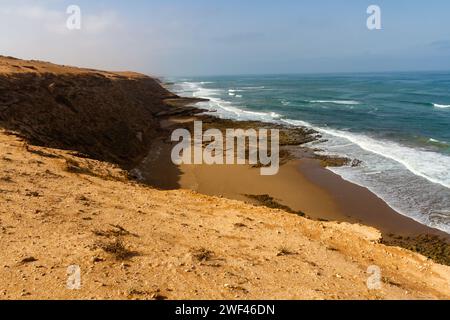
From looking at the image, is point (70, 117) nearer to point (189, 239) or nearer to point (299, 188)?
Result: point (299, 188)

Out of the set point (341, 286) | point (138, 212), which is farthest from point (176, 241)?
point (341, 286)

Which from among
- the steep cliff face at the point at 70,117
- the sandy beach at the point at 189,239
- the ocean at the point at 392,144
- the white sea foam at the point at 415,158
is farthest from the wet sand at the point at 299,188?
the white sea foam at the point at 415,158

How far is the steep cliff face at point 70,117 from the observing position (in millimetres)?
22375

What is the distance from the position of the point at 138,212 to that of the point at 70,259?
11.5ft

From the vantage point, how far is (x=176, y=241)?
9719 mm

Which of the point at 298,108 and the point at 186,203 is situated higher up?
the point at 298,108

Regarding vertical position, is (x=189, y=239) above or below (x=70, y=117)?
below

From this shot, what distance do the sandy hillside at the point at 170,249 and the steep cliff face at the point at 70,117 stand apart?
9340 millimetres

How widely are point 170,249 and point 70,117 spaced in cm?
1983

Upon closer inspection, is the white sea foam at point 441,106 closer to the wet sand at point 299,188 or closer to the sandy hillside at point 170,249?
the wet sand at point 299,188

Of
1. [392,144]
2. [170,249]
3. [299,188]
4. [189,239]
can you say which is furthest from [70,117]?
[392,144]

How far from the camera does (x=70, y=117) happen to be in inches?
1029

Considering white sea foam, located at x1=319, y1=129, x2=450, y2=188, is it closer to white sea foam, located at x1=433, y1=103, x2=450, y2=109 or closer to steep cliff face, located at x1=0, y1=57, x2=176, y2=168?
steep cliff face, located at x1=0, y1=57, x2=176, y2=168
